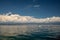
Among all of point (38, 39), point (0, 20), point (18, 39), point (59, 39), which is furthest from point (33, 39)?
point (0, 20)

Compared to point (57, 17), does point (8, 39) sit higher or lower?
lower

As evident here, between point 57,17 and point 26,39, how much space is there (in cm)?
180

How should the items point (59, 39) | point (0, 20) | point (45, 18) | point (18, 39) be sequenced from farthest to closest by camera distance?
point (0, 20), point (45, 18), point (18, 39), point (59, 39)

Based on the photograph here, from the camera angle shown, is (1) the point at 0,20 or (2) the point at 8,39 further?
(1) the point at 0,20

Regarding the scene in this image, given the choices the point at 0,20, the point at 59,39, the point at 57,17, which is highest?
the point at 0,20

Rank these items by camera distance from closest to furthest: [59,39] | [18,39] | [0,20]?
[59,39] < [18,39] < [0,20]

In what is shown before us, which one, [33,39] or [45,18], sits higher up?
[45,18]

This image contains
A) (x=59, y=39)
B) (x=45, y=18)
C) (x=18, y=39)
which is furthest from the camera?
(x=45, y=18)

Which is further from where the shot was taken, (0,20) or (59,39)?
(0,20)

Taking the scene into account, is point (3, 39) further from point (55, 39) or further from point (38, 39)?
point (55, 39)

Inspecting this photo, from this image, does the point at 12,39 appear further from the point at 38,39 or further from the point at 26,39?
the point at 38,39

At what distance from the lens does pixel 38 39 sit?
6527mm

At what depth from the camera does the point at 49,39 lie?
639 cm

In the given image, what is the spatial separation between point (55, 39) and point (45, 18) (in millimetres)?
1373
